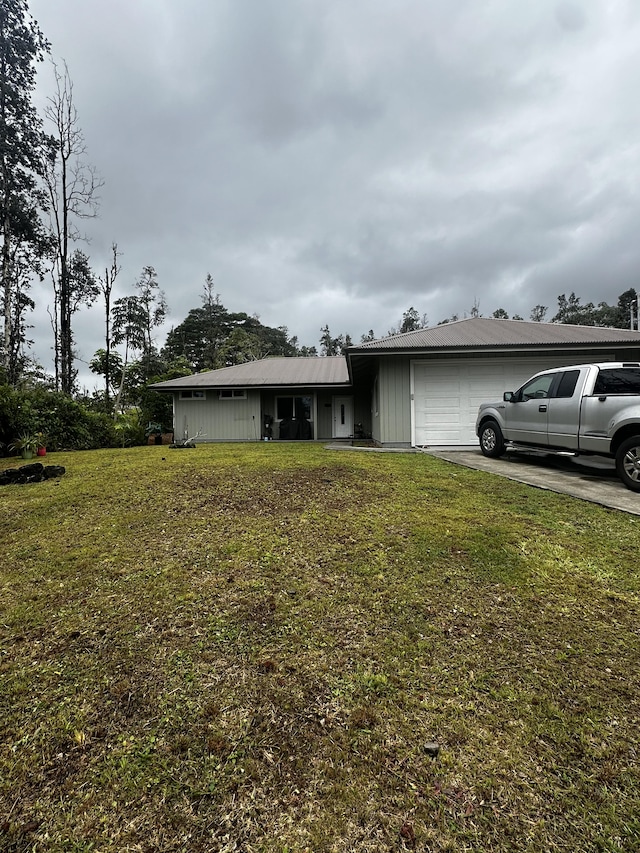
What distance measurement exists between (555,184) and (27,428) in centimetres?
2742

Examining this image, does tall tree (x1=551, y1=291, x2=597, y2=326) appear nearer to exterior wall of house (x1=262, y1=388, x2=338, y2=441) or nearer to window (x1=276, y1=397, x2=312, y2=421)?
exterior wall of house (x1=262, y1=388, x2=338, y2=441)

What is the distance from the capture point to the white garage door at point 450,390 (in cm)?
996

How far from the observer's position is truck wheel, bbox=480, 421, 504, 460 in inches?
303

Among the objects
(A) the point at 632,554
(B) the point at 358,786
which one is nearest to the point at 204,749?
(B) the point at 358,786

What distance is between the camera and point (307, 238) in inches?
1064

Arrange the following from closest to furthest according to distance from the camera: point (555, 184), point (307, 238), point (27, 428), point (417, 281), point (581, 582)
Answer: point (581, 582) → point (27, 428) → point (555, 184) → point (307, 238) → point (417, 281)

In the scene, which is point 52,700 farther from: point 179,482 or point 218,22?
point 218,22

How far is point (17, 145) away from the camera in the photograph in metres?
18.2

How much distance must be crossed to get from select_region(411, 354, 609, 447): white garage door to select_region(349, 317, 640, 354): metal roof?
1.84 ft

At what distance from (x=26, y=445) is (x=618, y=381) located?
45.4 feet

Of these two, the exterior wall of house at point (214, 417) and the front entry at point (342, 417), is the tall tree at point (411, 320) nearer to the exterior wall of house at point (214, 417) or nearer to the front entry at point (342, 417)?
the front entry at point (342, 417)

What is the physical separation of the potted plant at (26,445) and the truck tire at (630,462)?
1359 cm

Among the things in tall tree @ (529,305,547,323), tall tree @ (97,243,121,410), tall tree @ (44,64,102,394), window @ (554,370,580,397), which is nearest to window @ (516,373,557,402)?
window @ (554,370,580,397)

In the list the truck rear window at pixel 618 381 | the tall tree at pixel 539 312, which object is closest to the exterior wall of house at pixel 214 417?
the truck rear window at pixel 618 381
